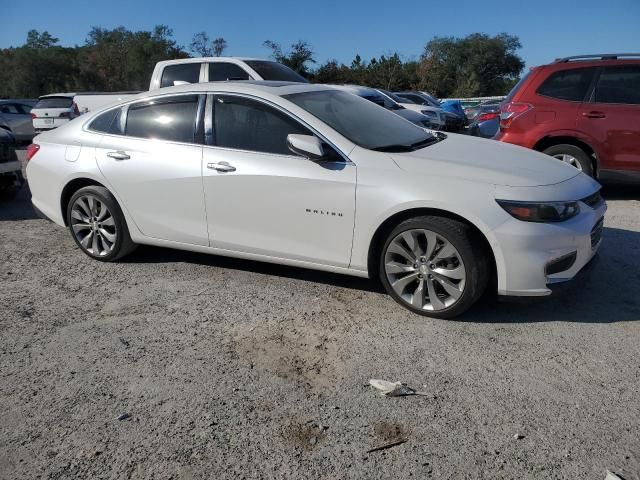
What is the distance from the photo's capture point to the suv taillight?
7141 millimetres

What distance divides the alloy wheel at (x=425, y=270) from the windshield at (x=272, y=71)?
6.28m

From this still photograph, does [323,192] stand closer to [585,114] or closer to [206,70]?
[585,114]

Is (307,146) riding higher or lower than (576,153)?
higher

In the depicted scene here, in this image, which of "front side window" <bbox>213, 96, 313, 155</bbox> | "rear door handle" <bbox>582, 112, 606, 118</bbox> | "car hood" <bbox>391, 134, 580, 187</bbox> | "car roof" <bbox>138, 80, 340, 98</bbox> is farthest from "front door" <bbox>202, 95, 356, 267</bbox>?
"rear door handle" <bbox>582, 112, 606, 118</bbox>

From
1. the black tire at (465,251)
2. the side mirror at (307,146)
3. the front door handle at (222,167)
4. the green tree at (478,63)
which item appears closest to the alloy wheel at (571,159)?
the black tire at (465,251)

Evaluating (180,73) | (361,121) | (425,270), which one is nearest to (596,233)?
(425,270)

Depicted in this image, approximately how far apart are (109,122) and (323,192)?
7.50 ft

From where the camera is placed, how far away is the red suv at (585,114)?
6.66 m

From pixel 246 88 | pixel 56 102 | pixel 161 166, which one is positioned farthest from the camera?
pixel 56 102

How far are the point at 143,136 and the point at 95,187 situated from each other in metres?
0.68

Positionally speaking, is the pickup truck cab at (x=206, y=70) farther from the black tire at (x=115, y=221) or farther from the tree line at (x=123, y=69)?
the tree line at (x=123, y=69)

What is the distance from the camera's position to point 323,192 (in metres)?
3.91

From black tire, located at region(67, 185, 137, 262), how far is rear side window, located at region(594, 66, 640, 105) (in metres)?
5.78

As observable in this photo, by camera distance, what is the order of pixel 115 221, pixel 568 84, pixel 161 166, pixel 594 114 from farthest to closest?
pixel 568 84
pixel 594 114
pixel 115 221
pixel 161 166
